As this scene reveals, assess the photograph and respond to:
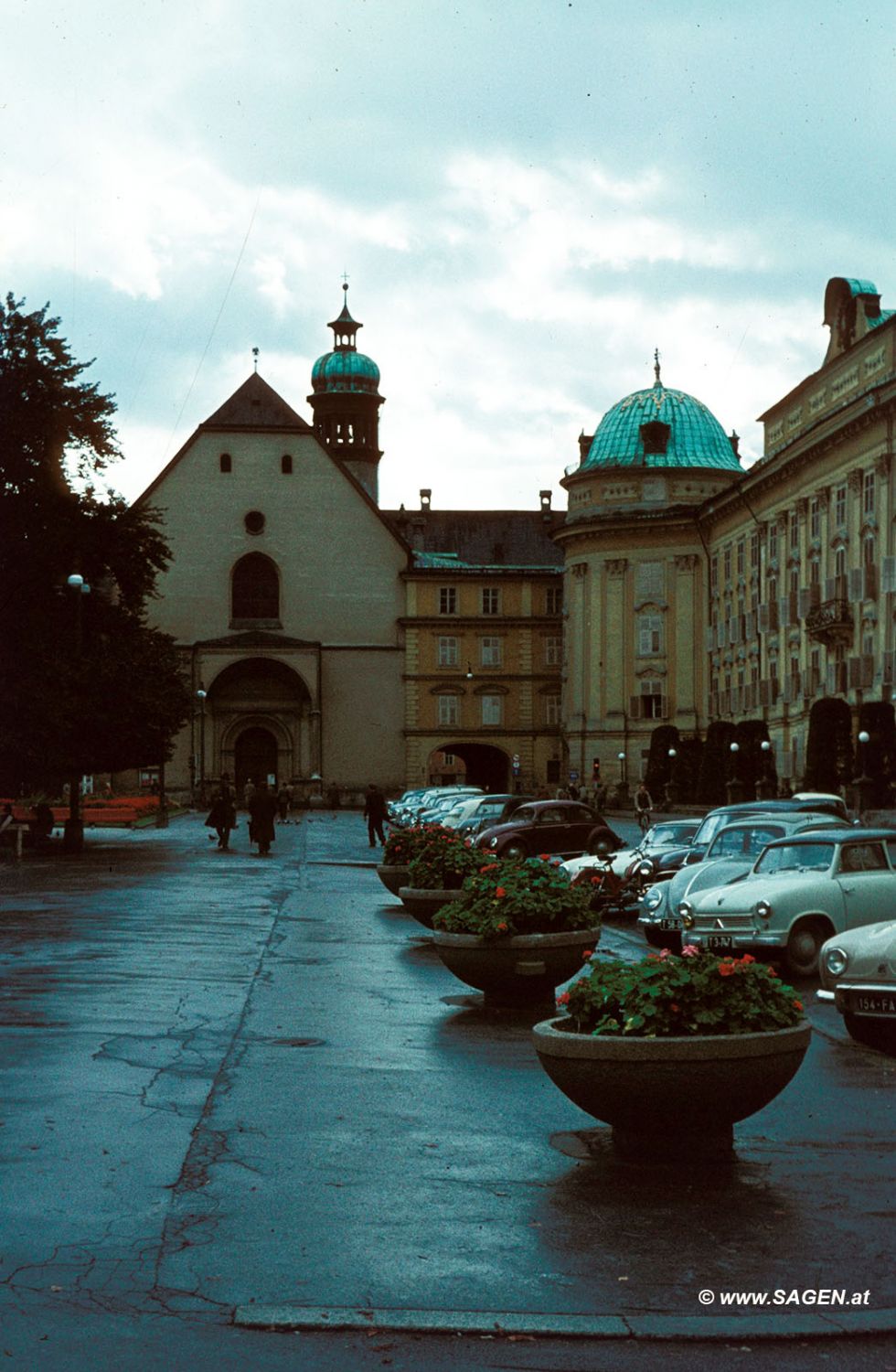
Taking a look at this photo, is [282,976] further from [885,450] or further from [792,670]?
[792,670]

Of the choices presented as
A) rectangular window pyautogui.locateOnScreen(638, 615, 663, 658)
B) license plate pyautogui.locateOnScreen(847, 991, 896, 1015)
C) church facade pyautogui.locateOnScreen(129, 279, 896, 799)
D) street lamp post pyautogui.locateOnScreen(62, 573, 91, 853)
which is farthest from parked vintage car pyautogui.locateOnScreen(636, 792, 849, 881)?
rectangular window pyautogui.locateOnScreen(638, 615, 663, 658)

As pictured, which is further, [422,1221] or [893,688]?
[893,688]

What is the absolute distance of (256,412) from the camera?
3856 inches

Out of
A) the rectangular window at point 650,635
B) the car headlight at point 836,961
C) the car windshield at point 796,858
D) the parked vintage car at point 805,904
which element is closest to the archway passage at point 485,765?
the rectangular window at point 650,635

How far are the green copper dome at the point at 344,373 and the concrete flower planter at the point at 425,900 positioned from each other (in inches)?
4083

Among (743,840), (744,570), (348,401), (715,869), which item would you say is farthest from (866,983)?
(348,401)

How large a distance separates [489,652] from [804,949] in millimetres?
85827

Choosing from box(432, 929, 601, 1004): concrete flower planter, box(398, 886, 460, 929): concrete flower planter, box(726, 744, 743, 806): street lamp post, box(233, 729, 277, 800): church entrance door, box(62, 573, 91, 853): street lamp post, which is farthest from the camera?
box(233, 729, 277, 800): church entrance door

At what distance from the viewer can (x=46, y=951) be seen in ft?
64.8

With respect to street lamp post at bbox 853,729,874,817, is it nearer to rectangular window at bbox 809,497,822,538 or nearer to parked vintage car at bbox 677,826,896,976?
rectangular window at bbox 809,497,822,538

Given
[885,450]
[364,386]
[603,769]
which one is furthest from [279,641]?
[885,450]

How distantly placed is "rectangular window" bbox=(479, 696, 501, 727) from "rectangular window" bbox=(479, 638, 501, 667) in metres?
1.90

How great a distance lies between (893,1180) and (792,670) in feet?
204

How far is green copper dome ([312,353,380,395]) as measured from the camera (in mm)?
122250
